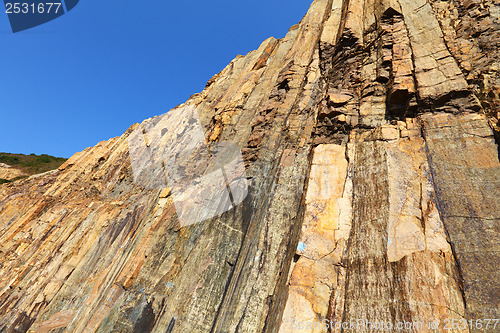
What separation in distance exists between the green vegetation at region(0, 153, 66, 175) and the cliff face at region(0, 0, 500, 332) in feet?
135

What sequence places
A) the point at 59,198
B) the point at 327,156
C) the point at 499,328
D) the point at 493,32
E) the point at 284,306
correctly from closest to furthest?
the point at 499,328 → the point at 284,306 → the point at 493,32 → the point at 327,156 → the point at 59,198

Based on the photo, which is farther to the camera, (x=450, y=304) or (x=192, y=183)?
(x=192, y=183)

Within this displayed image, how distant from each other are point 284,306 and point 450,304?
323 centimetres

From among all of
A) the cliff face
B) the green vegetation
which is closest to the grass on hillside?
the green vegetation

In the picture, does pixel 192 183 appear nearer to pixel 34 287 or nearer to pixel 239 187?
pixel 239 187

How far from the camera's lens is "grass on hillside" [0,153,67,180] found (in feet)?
150

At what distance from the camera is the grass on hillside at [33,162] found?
150 feet

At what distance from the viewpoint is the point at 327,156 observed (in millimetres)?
8219

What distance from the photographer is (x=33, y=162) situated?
50.4 metres

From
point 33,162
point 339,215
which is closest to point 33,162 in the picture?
point 33,162

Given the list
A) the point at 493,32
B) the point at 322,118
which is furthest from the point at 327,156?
the point at 493,32

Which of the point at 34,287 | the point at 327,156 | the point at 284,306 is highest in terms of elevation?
the point at 327,156

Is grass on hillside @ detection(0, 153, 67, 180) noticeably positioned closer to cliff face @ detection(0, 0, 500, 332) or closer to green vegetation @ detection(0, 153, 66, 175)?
green vegetation @ detection(0, 153, 66, 175)

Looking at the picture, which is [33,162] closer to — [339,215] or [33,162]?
[33,162]
